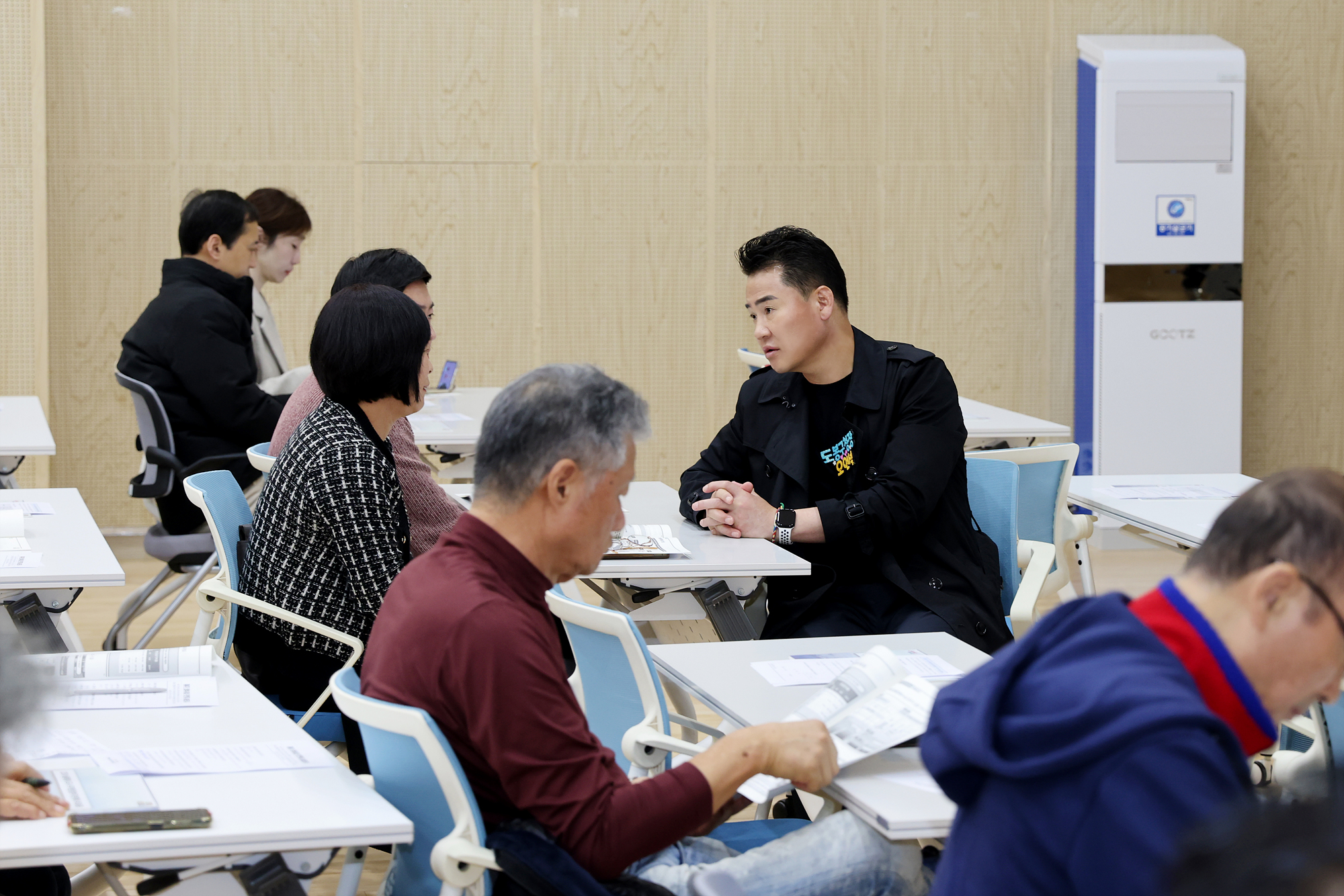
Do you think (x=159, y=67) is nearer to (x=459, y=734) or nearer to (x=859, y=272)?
(x=859, y=272)

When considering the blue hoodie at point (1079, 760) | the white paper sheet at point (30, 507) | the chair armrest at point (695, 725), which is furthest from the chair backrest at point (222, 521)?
the blue hoodie at point (1079, 760)

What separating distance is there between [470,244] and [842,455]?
4249mm

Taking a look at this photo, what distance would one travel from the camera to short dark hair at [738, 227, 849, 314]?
3.18 meters

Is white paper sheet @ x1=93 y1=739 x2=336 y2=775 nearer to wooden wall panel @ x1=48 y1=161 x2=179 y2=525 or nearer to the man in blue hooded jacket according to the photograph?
the man in blue hooded jacket

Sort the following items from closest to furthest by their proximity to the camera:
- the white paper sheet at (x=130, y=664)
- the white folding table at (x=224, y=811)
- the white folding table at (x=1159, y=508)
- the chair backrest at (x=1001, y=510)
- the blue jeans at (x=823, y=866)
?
the white folding table at (x=224, y=811) → the blue jeans at (x=823, y=866) → the white paper sheet at (x=130, y=664) → the chair backrest at (x=1001, y=510) → the white folding table at (x=1159, y=508)

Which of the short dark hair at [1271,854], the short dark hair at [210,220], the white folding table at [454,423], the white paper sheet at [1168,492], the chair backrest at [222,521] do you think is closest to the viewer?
the short dark hair at [1271,854]

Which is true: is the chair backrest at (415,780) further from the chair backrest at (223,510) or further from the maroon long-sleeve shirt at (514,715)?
the chair backrest at (223,510)

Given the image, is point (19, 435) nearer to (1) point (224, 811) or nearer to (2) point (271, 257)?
(2) point (271, 257)

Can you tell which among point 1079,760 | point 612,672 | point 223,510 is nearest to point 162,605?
point 223,510

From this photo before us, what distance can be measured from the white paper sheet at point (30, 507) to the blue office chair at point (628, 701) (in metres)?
1.76

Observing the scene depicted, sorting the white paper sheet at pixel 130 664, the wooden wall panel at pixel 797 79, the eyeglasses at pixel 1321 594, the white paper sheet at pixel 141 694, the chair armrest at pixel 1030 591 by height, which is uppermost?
the wooden wall panel at pixel 797 79

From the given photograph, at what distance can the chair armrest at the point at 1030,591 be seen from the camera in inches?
128

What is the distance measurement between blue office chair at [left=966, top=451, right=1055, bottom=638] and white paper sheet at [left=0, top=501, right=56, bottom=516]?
2.28 m

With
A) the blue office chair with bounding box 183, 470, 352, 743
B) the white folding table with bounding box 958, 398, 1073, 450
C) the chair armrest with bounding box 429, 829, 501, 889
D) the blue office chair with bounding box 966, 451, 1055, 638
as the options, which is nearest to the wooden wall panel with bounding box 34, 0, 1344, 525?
the white folding table with bounding box 958, 398, 1073, 450
